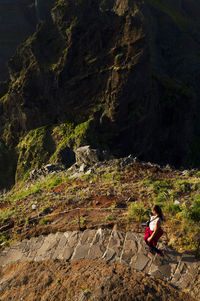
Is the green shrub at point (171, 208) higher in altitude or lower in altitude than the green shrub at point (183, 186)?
higher

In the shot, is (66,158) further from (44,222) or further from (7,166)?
(44,222)

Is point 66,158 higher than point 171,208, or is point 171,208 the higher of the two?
point 171,208

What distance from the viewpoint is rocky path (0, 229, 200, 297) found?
5309mm

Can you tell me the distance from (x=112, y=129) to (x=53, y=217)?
2518cm

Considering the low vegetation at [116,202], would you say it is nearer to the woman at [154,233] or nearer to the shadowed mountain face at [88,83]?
the woman at [154,233]

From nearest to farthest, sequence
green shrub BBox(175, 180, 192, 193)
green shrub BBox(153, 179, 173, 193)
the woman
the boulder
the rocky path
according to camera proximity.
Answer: the rocky path
the woman
green shrub BBox(175, 180, 192, 193)
green shrub BBox(153, 179, 173, 193)
the boulder

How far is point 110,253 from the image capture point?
20.2ft

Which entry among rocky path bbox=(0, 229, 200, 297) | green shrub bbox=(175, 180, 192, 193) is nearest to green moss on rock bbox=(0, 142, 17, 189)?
rocky path bbox=(0, 229, 200, 297)

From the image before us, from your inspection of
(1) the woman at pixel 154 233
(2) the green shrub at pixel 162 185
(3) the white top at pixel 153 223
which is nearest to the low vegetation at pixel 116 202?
(2) the green shrub at pixel 162 185

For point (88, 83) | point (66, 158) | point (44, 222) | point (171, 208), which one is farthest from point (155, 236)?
point (88, 83)

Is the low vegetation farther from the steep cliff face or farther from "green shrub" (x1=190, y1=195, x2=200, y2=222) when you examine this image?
the steep cliff face

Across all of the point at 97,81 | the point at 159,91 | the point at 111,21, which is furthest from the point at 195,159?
the point at 111,21

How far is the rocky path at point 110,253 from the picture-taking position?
5309 millimetres

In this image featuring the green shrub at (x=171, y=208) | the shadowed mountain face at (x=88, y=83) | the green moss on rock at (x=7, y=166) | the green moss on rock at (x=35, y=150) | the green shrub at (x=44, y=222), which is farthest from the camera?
the green moss on rock at (x=7, y=166)
